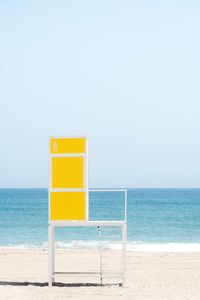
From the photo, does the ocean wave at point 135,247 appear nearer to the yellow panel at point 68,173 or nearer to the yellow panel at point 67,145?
the yellow panel at point 68,173

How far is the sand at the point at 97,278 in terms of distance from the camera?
1313cm

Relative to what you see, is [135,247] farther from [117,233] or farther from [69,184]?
[69,184]

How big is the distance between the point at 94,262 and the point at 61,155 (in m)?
6.82

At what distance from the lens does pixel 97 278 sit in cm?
1594

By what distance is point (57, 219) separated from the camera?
45.9ft

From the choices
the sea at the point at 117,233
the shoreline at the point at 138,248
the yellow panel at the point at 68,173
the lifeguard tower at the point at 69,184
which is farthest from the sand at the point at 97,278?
the sea at the point at 117,233

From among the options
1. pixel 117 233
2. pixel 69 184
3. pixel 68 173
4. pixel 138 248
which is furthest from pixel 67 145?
pixel 117 233

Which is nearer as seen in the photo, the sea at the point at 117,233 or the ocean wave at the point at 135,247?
the ocean wave at the point at 135,247

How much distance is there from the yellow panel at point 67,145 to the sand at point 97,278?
2.74 m

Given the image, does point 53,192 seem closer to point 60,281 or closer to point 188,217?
point 60,281

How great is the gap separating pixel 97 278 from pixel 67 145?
3575 millimetres

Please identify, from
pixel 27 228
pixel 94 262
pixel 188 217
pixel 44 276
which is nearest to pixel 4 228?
pixel 27 228

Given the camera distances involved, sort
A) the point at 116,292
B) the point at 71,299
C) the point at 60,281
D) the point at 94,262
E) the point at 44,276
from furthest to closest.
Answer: the point at 94,262 → the point at 44,276 → the point at 60,281 → the point at 116,292 → the point at 71,299

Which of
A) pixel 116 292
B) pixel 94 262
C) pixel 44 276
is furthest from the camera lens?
pixel 94 262
